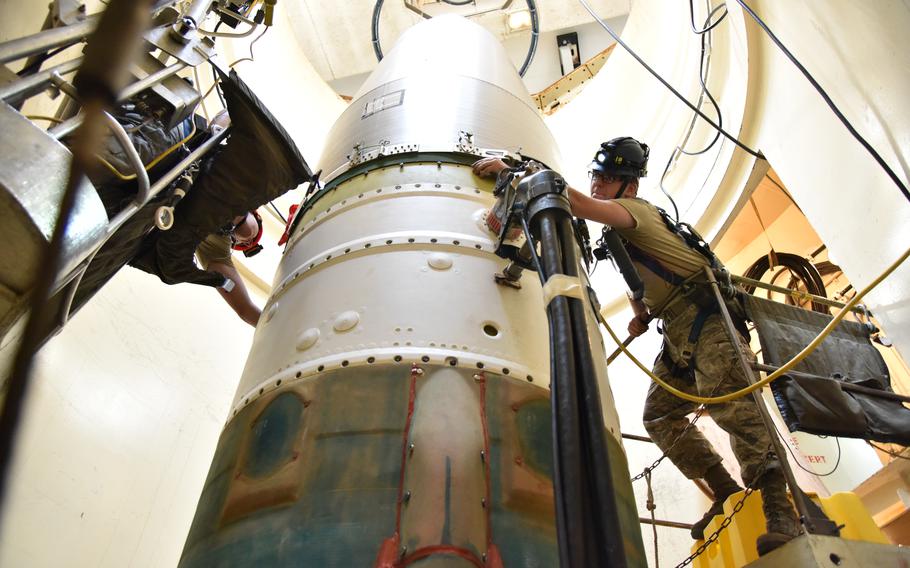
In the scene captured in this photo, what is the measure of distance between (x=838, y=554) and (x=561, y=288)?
3.46 feet

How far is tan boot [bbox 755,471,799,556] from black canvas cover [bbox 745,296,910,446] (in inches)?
8.3

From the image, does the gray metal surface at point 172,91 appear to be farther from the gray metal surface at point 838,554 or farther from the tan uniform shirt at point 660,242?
the gray metal surface at point 838,554

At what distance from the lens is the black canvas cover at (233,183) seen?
2.44 m

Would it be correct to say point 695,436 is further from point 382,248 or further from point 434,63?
point 434,63

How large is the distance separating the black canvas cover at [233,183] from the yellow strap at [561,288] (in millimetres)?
1491

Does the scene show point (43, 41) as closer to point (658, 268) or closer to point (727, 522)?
point (658, 268)

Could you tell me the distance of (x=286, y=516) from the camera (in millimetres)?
1554

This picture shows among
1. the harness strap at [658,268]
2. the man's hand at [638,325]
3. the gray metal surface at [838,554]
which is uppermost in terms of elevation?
the man's hand at [638,325]

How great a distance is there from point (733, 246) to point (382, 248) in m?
6.13

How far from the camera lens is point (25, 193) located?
1.32 meters

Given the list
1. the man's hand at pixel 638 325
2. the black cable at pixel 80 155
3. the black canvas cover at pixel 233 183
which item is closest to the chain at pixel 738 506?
the man's hand at pixel 638 325

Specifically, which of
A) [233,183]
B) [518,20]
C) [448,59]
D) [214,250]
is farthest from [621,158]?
[518,20]

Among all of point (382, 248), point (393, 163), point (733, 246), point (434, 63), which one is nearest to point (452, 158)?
point (393, 163)

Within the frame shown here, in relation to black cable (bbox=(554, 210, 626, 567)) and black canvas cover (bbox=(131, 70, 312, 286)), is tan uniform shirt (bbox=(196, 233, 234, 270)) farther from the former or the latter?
black cable (bbox=(554, 210, 626, 567))
